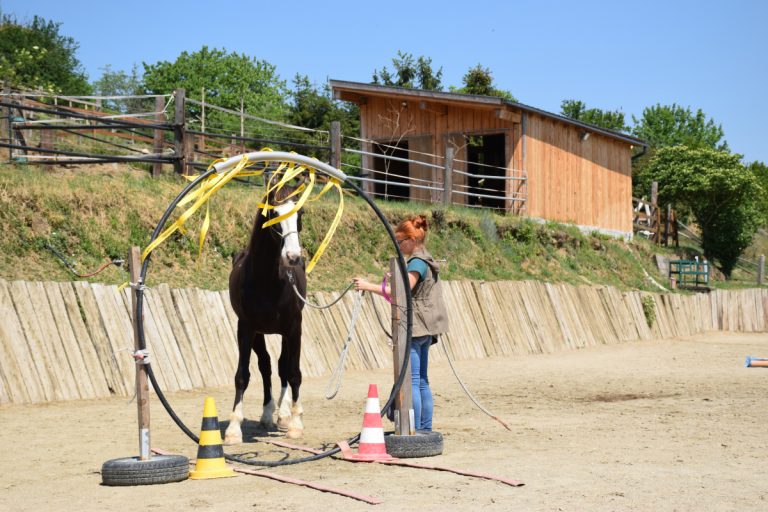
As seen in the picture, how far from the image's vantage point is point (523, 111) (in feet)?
82.4

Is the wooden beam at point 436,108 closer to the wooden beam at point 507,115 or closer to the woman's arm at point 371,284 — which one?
the wooden beam at point 507,115

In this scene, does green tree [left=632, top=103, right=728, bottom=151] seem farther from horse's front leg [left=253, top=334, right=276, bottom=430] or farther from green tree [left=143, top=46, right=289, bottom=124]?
horse's front leg [left=253, top=334, right=276, bottom=430]

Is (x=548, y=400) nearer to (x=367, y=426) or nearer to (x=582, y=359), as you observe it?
(x=367, y=426)

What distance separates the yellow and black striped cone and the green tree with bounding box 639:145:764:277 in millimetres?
31096

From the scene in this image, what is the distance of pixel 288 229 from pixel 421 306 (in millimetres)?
1378

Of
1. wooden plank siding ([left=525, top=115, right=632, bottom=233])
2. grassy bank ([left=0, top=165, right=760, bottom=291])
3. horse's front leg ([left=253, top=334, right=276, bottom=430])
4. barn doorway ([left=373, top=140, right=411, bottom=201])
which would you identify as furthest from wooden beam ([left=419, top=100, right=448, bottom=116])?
horse's front leg ([left=253, top=334, right=276, bottom=430])

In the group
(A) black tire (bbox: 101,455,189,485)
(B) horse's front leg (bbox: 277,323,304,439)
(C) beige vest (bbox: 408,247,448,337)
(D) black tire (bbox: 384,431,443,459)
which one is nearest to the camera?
(A) black tire (bbox: 101,455,189,485)

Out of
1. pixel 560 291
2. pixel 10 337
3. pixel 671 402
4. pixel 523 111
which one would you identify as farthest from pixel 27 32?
pixel 671 402

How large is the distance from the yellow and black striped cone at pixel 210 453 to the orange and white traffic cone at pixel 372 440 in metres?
1.03

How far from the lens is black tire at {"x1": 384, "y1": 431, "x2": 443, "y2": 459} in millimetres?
6969

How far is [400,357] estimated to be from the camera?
7.35 meters

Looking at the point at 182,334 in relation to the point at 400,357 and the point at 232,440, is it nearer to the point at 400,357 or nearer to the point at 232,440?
the point at 232,440

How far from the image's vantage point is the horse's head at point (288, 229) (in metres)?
7.00

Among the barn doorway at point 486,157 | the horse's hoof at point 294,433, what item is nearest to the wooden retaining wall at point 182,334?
the horse's hoof at point 294,433
